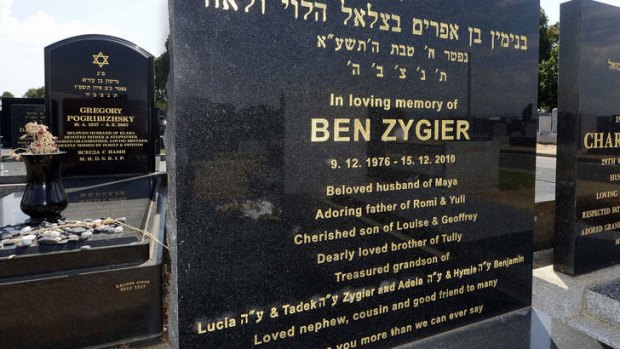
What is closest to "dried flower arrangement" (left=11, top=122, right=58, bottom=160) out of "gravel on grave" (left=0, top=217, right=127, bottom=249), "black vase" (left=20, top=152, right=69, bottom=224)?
"black vase" (left=20, top=152, right=69, bottom=224)

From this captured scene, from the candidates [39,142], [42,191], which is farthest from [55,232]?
[39,142]

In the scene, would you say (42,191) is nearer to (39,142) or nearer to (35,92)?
(39,142)

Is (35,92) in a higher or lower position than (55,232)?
higher

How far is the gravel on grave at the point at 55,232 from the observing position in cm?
287

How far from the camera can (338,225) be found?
1940mm

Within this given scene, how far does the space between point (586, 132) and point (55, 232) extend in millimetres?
3934

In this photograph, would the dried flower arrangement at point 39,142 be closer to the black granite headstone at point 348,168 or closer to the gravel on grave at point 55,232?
the gravel on grave at point 55,232

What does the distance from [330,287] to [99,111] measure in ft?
18.9

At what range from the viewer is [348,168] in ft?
6.41

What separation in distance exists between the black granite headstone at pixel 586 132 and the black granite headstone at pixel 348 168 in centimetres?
84

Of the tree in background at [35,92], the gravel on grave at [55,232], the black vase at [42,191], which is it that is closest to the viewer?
the gravel on grave at [55,232]

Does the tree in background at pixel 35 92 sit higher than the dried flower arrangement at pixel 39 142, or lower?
higher

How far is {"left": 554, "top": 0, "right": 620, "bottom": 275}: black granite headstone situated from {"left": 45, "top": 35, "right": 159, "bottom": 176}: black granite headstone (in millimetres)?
5716

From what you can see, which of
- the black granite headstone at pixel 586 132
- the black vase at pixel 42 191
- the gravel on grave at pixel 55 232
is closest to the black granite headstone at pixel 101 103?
the black vase at pixel 42 191
